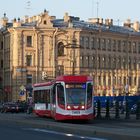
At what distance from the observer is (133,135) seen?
78.3 ft

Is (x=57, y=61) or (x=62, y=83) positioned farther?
(x=57, y=61)

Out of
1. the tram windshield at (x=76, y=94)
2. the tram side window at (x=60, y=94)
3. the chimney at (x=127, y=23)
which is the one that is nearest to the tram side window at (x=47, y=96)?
the tram side window at (x=60, y=94)

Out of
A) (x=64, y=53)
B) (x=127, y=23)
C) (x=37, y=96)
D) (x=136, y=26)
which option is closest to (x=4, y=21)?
(x=64, y=53)

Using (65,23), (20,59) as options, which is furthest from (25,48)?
(65,23)

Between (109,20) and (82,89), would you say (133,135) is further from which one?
(109,20)

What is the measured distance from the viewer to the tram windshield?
39.2m

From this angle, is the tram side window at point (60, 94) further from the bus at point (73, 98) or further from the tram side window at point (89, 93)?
the tram side window at point (89, 93)

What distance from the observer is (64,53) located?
347 feet

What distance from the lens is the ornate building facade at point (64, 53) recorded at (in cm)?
10325

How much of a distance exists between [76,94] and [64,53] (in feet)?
218

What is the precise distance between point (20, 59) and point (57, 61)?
6710mm

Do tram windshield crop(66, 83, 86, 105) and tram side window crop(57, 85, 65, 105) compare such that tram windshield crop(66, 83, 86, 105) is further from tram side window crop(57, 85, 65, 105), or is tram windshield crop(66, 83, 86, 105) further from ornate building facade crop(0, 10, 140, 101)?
ornate building facade crop(0, 10, 140, 101)

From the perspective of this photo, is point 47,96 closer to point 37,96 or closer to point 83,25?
point 37,96

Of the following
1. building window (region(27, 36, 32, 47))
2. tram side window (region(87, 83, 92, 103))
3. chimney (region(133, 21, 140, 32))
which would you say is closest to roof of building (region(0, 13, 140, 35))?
chimney (region(133, 21, 140, 32))
